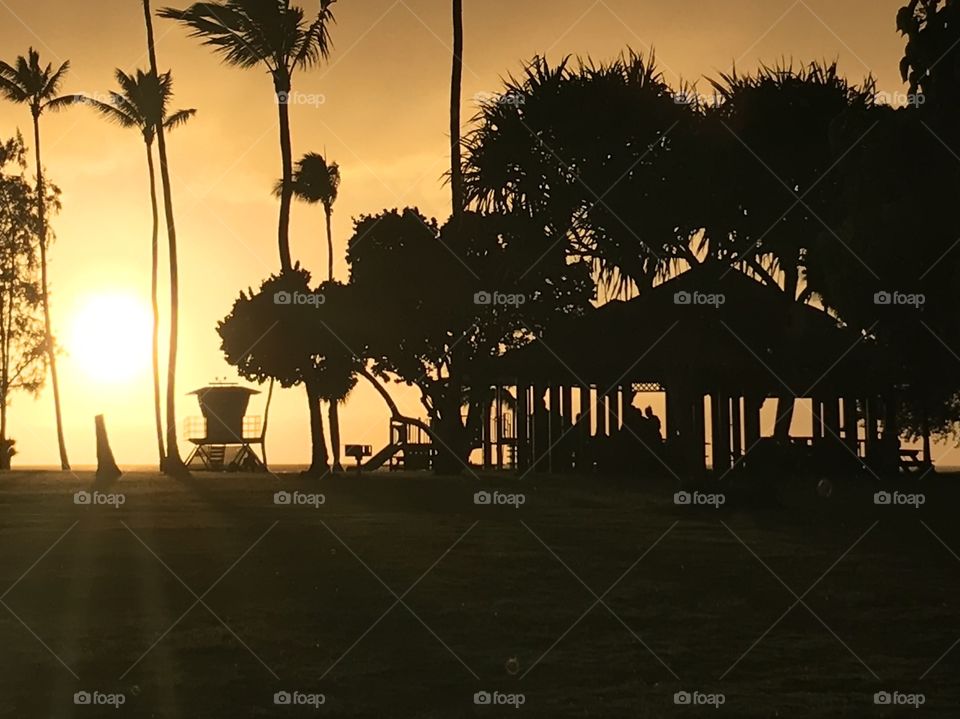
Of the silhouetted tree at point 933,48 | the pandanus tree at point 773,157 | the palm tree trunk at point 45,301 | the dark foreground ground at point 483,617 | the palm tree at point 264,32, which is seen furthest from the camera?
the palm tree trunk at point 45,301

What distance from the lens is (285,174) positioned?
145ft

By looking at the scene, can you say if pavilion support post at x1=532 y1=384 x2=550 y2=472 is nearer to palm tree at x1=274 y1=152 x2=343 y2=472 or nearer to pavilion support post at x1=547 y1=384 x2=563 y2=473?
pavilion support post at x1=547 y1=384 x2=563 y2=473

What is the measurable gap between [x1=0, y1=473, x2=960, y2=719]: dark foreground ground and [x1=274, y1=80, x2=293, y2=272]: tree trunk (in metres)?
22.4

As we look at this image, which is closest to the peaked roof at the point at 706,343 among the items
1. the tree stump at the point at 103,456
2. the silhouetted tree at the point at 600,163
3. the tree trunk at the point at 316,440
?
the silhouetted tree at the point at 600,163

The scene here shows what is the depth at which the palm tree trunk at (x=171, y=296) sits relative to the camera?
52.6m

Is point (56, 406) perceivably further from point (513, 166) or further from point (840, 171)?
point (840, 171)

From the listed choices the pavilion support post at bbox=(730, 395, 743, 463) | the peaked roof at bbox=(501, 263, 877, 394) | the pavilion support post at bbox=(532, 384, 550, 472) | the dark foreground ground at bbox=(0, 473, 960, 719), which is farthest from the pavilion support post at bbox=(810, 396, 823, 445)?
the dark foreground ground at bbox=(0, 473, 960, 719)

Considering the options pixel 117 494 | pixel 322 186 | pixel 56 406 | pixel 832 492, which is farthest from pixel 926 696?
pixel 322 186

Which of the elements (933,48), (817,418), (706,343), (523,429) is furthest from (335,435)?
(933,48)

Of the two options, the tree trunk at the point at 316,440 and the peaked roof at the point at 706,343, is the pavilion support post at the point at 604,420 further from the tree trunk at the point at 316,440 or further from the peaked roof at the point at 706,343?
the tree trunk at the point at 316,440

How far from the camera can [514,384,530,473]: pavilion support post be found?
4722 centimetres

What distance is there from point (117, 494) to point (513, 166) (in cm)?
1335

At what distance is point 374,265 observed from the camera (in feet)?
163

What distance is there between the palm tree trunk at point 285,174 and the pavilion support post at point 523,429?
829 cm
